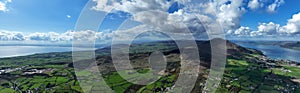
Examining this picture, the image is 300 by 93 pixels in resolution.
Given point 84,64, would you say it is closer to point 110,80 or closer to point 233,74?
point 110,80

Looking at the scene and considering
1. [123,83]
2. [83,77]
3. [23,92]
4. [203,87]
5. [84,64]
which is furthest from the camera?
[84,64]

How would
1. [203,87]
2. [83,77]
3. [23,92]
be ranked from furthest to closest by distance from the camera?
[83,77] → [23,92] → [203,87]

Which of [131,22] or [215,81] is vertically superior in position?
[131,22]

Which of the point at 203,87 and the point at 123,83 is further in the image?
the point at 123,83

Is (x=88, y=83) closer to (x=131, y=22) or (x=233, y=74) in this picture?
(x=131, y=22)

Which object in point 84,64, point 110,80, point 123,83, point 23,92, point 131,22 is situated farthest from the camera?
point 84,64

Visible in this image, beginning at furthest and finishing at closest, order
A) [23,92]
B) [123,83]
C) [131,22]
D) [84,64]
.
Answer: [84,64] < [123,83] < [23,92] < [131,22]

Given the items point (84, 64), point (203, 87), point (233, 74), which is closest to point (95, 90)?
point (203, 87)

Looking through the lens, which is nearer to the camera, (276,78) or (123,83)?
(123,83)

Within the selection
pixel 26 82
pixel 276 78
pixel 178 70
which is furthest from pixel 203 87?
pixel 26 82
